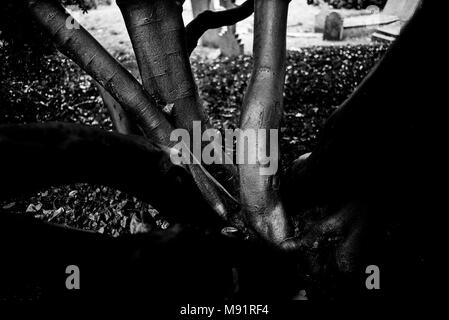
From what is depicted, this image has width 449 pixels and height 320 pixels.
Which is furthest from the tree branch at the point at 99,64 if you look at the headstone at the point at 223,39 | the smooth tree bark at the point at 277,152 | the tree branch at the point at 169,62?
the headstone at the point at 223,39

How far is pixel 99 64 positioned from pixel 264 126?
126 cm

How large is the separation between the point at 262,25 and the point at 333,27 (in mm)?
12342

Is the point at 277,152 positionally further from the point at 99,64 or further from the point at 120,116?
the point at 120,116

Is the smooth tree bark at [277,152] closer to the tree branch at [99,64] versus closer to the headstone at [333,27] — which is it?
the tree branch at [99,64]

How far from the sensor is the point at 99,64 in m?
2.15

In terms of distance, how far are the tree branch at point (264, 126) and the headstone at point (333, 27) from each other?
12.1 metres

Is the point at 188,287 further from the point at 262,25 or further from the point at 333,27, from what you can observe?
the point at 333,27

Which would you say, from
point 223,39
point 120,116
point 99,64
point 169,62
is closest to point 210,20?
point 169,62

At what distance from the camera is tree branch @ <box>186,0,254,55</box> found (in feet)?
9.38

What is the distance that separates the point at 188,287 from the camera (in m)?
1.25

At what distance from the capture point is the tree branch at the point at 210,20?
2.86 meters

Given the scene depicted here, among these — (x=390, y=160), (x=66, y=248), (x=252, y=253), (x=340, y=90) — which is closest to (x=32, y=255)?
(x=66, y=248)
